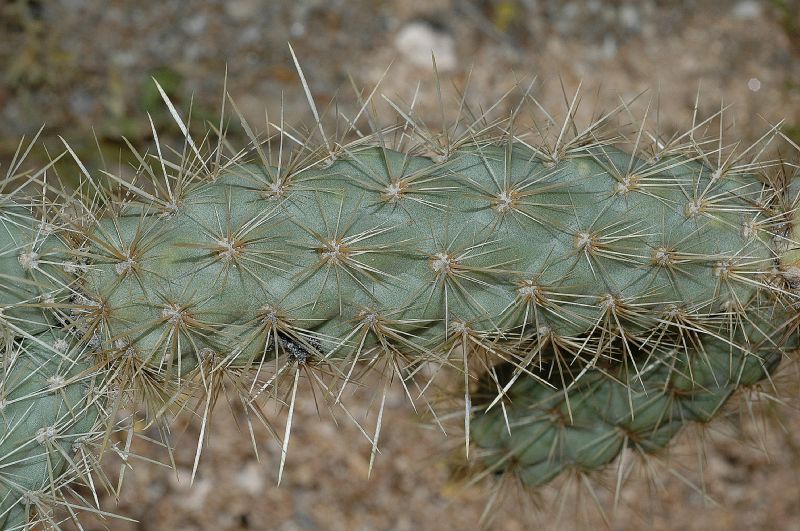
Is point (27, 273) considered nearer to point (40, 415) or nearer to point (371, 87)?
point (40, 415)

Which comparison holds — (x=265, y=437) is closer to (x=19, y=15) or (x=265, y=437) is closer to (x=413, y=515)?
(x=413, y=515)

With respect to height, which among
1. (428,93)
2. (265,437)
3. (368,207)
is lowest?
(265,437)

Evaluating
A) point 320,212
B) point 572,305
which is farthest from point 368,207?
point 572,305

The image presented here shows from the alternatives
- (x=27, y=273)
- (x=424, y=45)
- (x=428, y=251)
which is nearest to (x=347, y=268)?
(x=428, y=251)

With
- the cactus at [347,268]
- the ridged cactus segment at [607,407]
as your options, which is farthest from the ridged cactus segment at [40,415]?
the ridged cactus segment at [607,407]

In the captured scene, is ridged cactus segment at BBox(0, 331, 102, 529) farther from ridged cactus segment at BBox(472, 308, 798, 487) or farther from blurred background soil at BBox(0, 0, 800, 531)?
blurred background soil at BBox(0, 0, 800, 531)
